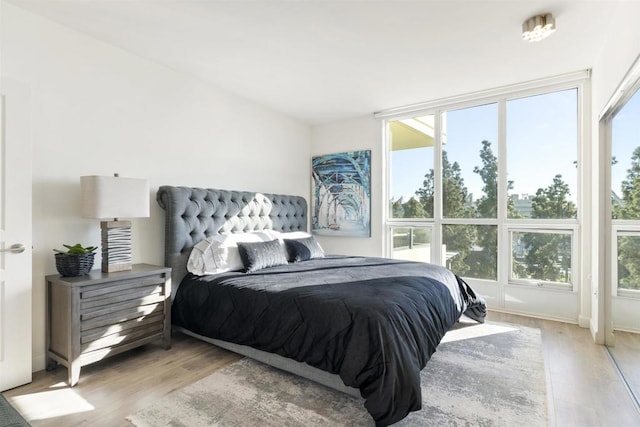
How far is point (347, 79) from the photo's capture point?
11.6 feet

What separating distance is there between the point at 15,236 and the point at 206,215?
1470 mm

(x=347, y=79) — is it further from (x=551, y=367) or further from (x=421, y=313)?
(x=551, y=367)

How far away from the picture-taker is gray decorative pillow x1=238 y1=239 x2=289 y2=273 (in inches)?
124

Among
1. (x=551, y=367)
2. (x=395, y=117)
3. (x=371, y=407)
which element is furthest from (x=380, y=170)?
(x=371, y=407)

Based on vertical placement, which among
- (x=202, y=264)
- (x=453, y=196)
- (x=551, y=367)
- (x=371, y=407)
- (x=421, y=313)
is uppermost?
(x=453, y=196)

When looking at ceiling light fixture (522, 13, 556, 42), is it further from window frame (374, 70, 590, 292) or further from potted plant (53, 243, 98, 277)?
potted plant (53, 243, 98, 277)

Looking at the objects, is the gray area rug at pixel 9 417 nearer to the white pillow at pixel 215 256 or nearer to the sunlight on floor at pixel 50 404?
the sunlight on floor at pixel 50 404

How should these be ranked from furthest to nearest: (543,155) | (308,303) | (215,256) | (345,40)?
(543,155) < (215,256) < (345,40) < (308,303)

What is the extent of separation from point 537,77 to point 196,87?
3669mm

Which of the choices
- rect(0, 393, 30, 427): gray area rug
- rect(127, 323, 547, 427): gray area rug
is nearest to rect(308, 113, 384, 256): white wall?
rect(127, 323, 547, 427): gray area rug

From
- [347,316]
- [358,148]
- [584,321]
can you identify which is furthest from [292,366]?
[358,148]

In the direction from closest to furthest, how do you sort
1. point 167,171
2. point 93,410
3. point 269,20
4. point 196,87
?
point 93,410
point 269,20
point 167,171
point 196,87

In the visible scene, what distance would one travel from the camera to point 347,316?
1.94 meters

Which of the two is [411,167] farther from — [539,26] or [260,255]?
[260,255]
